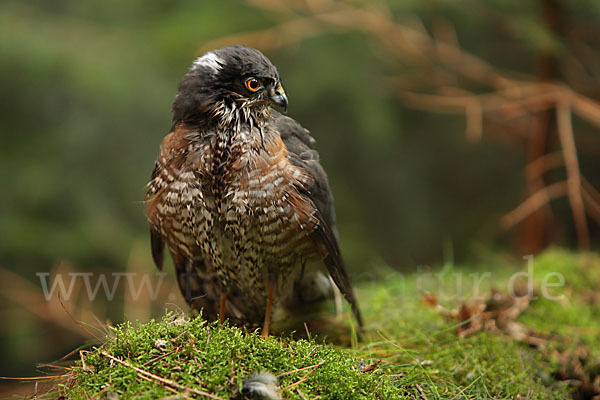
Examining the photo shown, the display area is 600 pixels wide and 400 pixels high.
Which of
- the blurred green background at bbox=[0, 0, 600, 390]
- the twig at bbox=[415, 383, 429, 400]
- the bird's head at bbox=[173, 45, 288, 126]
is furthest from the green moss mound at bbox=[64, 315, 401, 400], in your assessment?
the blurred green background at bbox=[0, 0, 600, 390]

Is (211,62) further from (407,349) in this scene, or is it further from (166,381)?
(407,349)

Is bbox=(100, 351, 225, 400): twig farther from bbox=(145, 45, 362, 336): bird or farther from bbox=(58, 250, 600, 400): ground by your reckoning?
bbox=(145, 45, 362, 336): bird

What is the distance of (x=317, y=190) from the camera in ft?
8.50

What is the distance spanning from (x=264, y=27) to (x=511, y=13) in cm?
239

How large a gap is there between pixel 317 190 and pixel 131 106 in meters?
3.33

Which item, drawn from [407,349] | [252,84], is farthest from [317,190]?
[407,349]

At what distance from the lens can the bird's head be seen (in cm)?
235

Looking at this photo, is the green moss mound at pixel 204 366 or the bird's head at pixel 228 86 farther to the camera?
the bird's head at pixel 228 86

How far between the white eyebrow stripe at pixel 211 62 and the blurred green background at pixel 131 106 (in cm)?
228

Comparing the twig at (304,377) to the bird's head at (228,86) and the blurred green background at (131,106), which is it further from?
the blurred green background at (131,106)

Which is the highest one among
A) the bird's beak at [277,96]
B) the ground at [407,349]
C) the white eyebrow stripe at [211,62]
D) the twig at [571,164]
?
the white eyebrow stripe at [211,62]

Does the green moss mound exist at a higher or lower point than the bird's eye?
lower

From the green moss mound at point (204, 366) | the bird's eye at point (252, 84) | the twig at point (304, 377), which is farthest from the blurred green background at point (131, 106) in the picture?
the twig at point (304, 377)

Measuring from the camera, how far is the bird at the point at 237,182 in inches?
91.9
